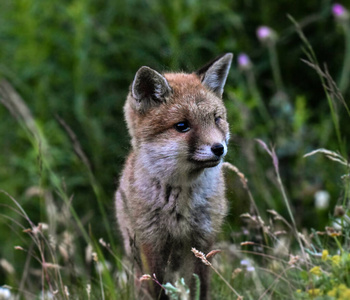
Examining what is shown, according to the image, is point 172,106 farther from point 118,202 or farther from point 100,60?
point 100,60

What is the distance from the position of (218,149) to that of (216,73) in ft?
2.82

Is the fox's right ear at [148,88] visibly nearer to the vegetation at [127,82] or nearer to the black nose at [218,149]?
the black nose at [218,149]

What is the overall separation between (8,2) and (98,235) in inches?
130

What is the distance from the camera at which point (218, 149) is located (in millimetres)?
3713

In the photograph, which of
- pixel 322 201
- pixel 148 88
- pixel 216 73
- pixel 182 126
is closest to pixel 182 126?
pixel 182 126

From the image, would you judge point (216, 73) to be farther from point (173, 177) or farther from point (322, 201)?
point (322, 201)

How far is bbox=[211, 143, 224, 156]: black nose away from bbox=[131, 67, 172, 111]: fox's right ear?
64cm

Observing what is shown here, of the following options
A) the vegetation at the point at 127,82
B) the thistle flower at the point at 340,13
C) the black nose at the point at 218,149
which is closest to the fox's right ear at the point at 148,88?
the black nose at the point at 218,149

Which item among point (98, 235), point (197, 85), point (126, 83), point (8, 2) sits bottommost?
point (98, 235)

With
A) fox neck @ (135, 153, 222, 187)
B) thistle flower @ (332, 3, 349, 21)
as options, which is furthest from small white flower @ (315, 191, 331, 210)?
fox neck @ (135, 153, 222, 187)

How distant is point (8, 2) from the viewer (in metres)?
7.94

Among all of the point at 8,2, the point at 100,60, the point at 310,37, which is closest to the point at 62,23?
the point at 100,60

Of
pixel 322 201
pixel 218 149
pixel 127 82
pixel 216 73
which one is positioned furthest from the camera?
pixel 127 82

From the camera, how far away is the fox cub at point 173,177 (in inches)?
154
